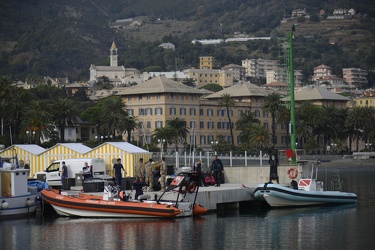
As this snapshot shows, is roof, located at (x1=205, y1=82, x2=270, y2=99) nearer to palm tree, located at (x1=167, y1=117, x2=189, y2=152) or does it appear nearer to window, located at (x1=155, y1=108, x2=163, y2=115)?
window, located at (x1=155, y1=108, x2=163, y2=115)

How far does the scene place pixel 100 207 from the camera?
5019 centimetres

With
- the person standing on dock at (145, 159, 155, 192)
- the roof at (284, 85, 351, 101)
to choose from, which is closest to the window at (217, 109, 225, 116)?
the roof at (284, 85, 351, 101)

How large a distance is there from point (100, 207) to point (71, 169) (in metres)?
13.9

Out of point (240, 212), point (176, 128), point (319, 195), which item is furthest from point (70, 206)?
point (176, 128)

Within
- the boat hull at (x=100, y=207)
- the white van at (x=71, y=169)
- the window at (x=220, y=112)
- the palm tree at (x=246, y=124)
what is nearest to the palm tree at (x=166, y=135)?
Result: the palm tree at (x=246, y=124)

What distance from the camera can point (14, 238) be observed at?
46.1m

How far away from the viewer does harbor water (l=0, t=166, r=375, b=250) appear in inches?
1734

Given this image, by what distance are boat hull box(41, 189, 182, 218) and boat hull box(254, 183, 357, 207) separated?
8.39 metres

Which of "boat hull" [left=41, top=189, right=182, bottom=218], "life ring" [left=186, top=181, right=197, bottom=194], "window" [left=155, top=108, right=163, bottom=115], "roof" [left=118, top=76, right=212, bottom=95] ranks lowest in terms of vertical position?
"boat hull" [left=41, top=189, right=182, bottom=218]

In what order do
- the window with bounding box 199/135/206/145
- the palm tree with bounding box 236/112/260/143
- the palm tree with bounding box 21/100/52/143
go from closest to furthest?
1. the palm tree with bounding box 21/100/52/143
2. the palm tree with bounding box 236/112/260/143
3. the window with bounding box 199/135/206/145

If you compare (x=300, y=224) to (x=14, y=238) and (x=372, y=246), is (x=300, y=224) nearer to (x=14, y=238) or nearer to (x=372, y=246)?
(x=372, y=246)

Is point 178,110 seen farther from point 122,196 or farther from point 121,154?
point 122,196

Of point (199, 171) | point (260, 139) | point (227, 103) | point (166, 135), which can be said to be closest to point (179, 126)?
point (166, 135)

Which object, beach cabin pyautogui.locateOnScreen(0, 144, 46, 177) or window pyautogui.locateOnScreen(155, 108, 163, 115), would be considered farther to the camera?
window pyautogui.locateOnScreen(155, 108, 163, 115)
